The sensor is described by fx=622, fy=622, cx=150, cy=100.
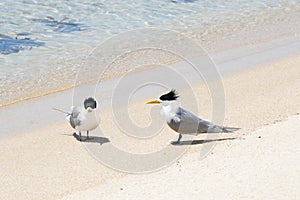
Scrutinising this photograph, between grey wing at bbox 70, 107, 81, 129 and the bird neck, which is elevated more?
the bird neck

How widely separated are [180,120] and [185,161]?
63cm

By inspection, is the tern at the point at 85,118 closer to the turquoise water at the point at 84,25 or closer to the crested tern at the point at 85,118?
the crested tern at the point at 85,118

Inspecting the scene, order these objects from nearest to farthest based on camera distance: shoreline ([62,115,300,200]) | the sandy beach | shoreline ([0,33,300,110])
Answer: shoreline ([62,115,300,200]), the sandy beach, shoreline ([0,33,300,110])

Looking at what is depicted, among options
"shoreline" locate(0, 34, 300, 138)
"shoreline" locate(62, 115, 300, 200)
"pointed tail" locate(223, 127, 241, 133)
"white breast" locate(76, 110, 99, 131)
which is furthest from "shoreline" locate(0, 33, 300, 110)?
"shoreline" locate(62, 115, 300, 200)

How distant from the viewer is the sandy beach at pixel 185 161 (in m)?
4.47

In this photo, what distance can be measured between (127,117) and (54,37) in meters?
4.05

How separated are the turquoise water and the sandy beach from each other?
6.58ft

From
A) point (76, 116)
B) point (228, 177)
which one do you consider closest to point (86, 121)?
point (76, 116)

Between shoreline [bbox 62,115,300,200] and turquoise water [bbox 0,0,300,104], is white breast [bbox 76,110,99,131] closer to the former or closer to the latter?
shoreline [bbox 62,115,300,200]

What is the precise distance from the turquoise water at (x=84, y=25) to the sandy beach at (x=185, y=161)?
2007mm

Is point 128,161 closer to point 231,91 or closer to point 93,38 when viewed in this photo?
point 231,91

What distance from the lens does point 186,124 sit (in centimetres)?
586

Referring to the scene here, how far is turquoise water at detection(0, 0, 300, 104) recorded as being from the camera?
890 centimetres

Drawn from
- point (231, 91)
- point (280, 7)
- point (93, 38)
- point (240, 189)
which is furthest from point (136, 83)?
point (280, 7)
